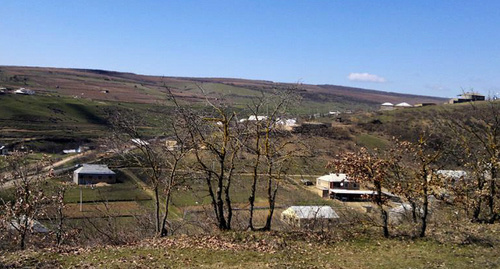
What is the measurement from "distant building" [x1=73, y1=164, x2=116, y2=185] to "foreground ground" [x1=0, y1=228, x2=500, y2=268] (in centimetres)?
3554

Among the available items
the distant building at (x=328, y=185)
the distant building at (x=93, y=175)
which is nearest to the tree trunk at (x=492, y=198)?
the distant building at (x=328, y=185)

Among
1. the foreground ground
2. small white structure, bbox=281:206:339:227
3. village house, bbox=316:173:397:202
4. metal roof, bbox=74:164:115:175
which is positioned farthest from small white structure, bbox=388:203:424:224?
metal roof, bbox=74:164:115:175

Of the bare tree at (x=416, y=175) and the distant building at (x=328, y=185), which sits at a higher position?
the bare tree at (x=416, y=175)

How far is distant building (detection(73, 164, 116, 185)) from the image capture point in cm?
4778

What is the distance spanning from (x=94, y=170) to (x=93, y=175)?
3.40 feet

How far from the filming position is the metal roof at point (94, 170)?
161 ft

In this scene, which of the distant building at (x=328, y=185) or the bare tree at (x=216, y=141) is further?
the distant building at (x=328, y=185)

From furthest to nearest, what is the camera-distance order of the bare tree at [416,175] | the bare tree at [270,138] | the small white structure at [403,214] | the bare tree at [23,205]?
the small white structure at [403,214], the bare tree at [23,205], the bare tree at [270,138], the bare tree at [416,175]

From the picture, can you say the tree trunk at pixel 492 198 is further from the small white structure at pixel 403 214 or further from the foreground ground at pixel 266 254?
the foreground ground at pixel 266 254

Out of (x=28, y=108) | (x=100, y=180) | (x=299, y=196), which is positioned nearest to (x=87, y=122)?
(x=28, y=108)

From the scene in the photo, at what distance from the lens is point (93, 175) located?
48.8 metres

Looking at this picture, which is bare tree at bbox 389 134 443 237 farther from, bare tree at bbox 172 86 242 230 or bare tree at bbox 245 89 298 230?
bare tree at bbox 172 86 242 230

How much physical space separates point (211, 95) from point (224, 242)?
5.92 m

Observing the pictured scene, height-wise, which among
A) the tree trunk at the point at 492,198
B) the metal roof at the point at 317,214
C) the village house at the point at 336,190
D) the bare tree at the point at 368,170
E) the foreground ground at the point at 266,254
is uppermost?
the bare tree at the point at 368,170
